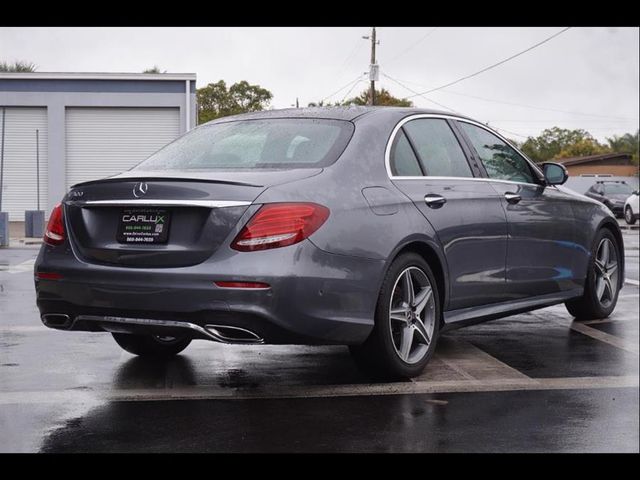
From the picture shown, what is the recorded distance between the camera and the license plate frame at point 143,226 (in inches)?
201

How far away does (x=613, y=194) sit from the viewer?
3722 centimetres

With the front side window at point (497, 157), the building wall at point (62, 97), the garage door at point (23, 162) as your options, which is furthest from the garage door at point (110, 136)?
the front side window at point (497, 157)

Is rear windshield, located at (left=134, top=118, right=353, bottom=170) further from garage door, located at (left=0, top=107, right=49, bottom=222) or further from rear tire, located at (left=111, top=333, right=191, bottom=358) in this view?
garage door, located at (left=0, top=107, right=49, bottom=222)

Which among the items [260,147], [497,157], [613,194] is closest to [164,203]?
[260,147]

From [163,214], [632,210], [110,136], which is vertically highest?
[110,136]

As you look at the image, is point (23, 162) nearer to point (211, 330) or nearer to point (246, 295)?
point (211, 330)

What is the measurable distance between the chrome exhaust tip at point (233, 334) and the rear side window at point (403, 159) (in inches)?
55.4

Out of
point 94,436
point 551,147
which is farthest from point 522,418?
point 551,147

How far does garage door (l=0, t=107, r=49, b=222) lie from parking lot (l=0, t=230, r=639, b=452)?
2590cm

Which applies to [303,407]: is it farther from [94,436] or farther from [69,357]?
[69,357]

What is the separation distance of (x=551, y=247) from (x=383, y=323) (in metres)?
2.12

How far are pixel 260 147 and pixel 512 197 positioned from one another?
6.20ft

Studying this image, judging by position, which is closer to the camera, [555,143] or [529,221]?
[529,221]

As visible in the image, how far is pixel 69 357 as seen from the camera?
21.3 feet
